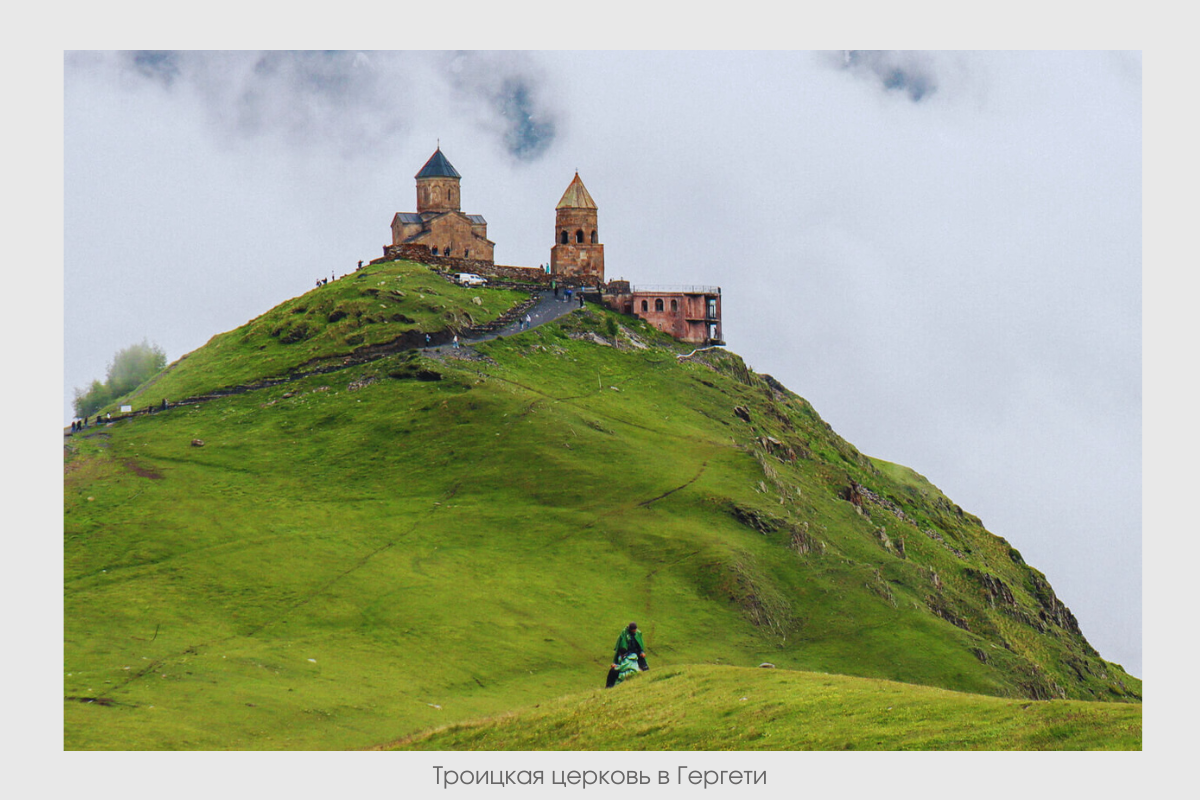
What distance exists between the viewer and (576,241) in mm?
165500

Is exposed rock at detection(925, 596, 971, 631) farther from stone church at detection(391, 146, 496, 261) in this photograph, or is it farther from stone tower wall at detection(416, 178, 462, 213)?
stone tower wall at detection(416, 178, 462, 213)

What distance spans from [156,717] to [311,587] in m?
26.1

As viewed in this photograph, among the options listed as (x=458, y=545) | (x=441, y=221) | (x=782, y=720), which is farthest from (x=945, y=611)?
(x=441, y=221)

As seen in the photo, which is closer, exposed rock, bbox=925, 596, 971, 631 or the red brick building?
exposed rock, bbox=925, 596, 971, 631

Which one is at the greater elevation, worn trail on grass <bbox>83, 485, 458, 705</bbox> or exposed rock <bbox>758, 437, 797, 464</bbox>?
exposed rock <bbox>758, 437, 797, 464</bbox>

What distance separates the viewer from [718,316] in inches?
6348

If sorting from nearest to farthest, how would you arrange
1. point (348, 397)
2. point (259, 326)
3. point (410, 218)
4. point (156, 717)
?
point (156, 717)
point (348, 397)
point (259, 326)
point (410, 218)

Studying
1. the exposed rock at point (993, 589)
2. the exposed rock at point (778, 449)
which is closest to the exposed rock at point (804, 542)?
the exposed rock at point (778, 449)

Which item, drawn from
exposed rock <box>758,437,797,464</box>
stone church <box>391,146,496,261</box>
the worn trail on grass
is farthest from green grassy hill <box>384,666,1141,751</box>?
stone church <box>391,146,496,261</box>

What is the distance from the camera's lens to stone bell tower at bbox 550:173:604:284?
541ft

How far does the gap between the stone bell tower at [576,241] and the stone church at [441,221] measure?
9500mm

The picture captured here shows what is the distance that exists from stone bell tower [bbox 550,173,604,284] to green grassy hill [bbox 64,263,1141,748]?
15.6 metres

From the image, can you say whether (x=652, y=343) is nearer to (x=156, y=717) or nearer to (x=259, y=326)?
(x=259, y=326)

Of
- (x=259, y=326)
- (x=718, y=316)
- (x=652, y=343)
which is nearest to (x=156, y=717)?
(x=259, y=326)
